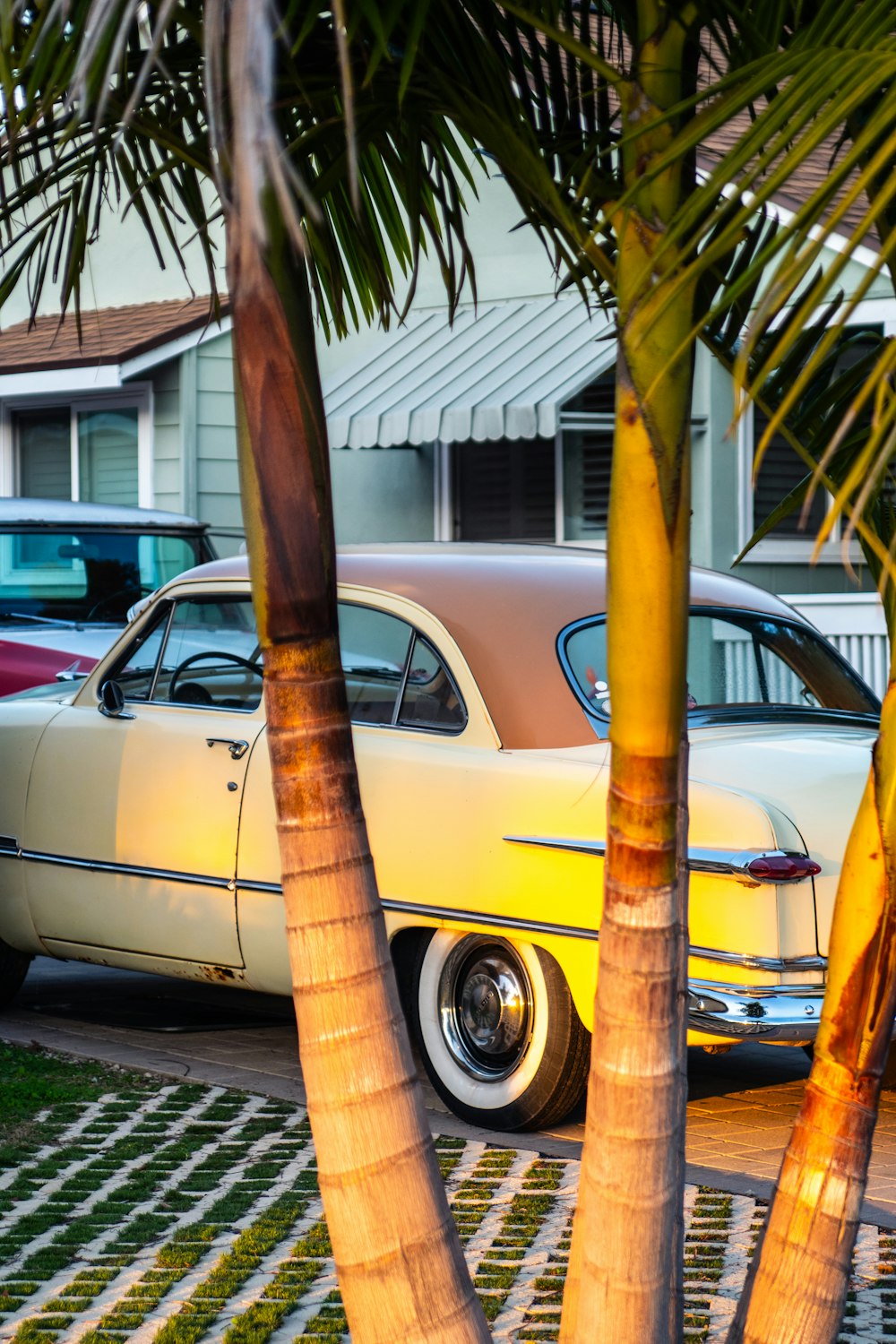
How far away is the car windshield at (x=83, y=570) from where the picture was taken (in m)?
10.5

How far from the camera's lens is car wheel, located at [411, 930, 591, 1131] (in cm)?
568

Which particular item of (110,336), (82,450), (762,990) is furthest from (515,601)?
(82,450)

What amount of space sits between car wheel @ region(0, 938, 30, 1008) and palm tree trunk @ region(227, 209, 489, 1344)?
200 inches

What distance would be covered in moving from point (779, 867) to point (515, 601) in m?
1.52

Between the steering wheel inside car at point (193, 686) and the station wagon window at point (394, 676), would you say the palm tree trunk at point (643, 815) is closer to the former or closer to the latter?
the station wagon window at point (394, 676)

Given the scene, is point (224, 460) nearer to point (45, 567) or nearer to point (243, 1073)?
point (45, 567)

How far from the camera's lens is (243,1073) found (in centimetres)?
657

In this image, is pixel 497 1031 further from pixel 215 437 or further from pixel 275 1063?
pixel 215 437

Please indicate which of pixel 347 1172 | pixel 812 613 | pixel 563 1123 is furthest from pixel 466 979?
pixel 812 613

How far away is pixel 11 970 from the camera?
25.0 ft

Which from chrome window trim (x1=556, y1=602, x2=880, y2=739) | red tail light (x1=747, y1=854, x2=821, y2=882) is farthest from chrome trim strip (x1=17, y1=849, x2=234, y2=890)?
red tail light (x1=747, y1=854, x2=821, y2=882)

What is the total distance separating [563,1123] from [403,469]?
10305mm

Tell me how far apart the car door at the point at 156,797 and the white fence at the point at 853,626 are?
240 inches

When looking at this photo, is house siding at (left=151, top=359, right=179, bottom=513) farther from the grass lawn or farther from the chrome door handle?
the grass lawn
